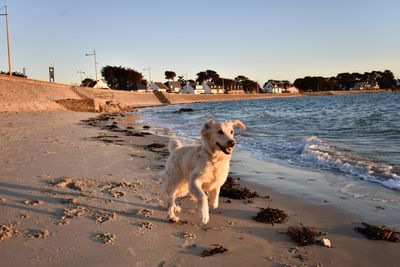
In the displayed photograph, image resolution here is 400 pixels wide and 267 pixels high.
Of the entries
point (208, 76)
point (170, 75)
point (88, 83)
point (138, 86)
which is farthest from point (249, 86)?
point (88, 83)

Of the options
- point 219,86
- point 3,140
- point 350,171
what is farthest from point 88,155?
point 219,86

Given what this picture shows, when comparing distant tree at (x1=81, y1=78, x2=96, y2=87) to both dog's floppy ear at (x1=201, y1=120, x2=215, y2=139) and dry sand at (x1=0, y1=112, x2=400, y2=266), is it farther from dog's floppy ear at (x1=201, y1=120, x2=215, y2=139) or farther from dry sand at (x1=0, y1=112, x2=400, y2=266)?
dog's floppy ear at (x1=201, y1=120, x2=215, y2=139)

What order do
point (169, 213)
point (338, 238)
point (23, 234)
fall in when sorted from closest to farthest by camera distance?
point (23, 234) → point (338, 238) → point (169, 213)

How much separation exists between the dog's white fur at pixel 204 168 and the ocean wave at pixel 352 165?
4.13 metres

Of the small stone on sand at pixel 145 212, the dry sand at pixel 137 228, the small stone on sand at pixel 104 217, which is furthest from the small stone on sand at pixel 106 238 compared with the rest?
the small stone on sand at pixel 145 212

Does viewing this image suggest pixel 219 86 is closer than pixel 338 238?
No

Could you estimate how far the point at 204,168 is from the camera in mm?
5227

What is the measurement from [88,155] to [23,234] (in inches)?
223

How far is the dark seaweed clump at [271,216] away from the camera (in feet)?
18.0

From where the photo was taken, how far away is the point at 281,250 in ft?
14.7

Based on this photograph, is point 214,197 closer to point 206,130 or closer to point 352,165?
point 206,130

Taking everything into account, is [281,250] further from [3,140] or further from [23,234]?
[3,140]

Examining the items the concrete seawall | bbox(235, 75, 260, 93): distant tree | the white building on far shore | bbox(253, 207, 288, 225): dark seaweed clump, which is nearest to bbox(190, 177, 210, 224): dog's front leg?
bbox(253, 207, 288, 225): dark seaweed clump

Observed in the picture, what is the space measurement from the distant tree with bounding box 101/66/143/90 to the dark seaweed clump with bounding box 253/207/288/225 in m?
132
